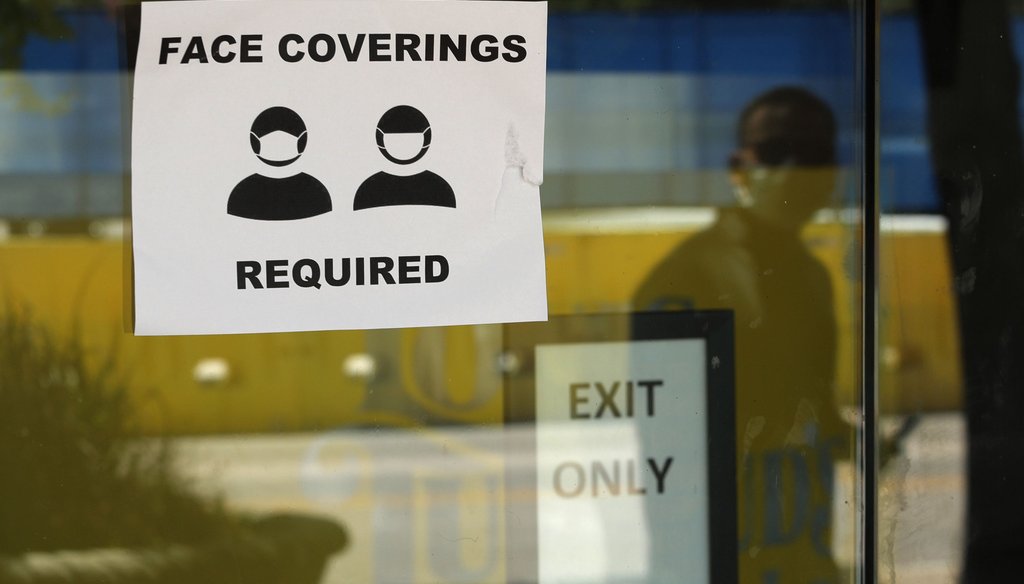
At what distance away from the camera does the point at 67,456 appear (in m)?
2.41

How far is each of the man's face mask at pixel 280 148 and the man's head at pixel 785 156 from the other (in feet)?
3.19

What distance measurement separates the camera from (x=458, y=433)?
8.21 feet

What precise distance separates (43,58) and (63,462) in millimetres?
871

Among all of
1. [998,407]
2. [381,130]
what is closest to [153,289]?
[381,130]

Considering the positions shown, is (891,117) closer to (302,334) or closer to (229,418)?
(302,334)

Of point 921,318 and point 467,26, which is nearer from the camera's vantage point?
point 467,26

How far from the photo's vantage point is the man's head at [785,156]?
255 centimetres

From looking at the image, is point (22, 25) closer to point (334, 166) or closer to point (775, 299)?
point (334, 166)

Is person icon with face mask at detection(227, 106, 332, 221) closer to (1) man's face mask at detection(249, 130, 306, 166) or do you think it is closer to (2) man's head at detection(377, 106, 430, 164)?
(1) man's face mask at detection(249, 130, 306, 166)

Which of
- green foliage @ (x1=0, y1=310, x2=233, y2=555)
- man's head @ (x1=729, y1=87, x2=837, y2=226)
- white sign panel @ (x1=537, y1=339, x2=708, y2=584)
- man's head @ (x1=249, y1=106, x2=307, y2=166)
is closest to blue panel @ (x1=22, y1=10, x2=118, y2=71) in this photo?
man's head @ (x1=249, y1=106, x2=307, y2=166)

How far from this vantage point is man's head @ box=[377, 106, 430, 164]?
7.95ft

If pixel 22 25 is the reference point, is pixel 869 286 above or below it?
below

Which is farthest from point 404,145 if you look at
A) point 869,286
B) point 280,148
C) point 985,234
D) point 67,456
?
point 985,234

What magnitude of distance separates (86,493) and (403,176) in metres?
0.97
